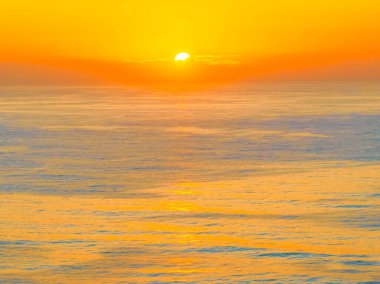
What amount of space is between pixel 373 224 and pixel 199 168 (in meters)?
12.8

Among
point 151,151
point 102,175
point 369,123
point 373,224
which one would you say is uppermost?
point 369,123

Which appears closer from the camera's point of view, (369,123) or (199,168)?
(199,168)

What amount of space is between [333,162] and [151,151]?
32.5 ft

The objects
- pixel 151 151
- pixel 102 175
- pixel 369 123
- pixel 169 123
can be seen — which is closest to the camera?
pixel 102 175

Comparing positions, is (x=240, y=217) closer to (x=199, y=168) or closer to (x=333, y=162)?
(x=199, y=168)

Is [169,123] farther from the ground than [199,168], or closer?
farther from the ground

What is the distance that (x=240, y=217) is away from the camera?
22.5 metres

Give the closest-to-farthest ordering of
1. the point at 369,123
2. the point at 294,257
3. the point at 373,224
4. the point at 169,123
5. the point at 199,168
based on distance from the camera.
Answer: the point at 294,257 → the point at 373,224 → the point at 199,168 → the point at 369,123 → the point at 169,123

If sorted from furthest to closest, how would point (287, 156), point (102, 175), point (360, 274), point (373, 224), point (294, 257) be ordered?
1. point (287, 156)
2. point (102, 175)
3. point (373, 224)
4. point (294, 257)
5. point (360, 274)

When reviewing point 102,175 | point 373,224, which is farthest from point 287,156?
point 373,224

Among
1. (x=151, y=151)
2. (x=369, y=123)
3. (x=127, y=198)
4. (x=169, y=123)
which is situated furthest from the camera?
(x=169, y=123)

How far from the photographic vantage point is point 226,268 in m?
17.7

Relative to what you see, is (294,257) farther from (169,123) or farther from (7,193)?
(169,123)

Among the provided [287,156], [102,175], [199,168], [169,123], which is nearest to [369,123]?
[169,123]
